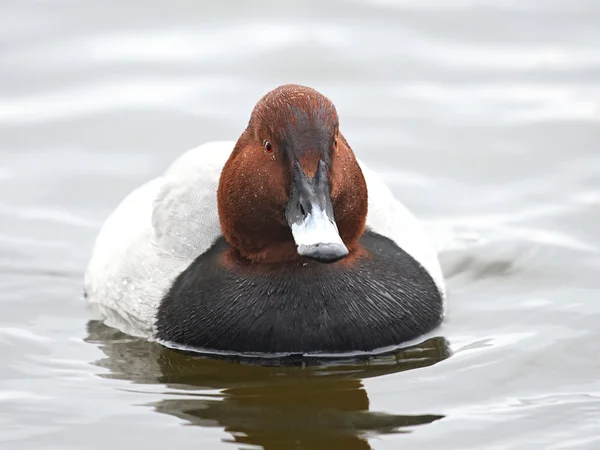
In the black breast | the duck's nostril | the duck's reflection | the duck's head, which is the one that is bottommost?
the duck's reflection

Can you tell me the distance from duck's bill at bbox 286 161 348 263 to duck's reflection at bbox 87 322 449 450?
962 millimetres

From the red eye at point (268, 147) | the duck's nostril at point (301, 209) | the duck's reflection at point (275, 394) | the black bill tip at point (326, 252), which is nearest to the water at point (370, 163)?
the duck's reflection at point (275, 394)

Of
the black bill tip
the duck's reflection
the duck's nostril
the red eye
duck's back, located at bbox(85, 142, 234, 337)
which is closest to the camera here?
the black bill tip

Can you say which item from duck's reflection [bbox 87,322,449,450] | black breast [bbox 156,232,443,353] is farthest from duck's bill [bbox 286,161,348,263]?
duck's reflection [bbox 87,322,449,450]

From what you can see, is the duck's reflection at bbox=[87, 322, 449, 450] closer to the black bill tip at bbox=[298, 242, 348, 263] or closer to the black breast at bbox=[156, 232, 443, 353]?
the black breast at bbox=[156, 232, 443, 353]

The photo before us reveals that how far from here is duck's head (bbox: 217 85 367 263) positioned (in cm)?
721

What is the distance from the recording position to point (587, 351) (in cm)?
816

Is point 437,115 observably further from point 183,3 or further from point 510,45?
point 183,3

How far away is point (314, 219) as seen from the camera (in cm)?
710

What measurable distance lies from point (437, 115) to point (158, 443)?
575cm

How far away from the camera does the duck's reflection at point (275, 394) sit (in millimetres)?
7066

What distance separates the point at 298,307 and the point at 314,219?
829 millimetres

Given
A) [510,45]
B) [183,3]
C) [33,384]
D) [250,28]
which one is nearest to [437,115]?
[510,45]

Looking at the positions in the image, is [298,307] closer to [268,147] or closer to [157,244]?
[268,147]
